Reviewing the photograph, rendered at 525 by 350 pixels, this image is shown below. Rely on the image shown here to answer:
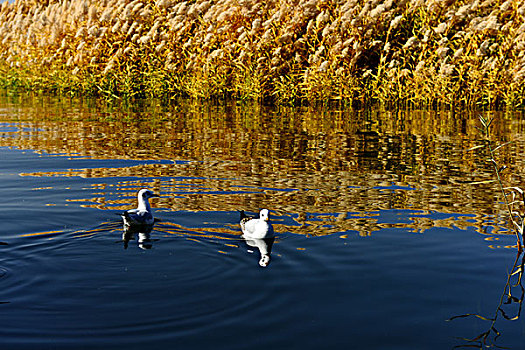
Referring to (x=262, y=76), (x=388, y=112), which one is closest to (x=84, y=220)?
(x=388, y=112)

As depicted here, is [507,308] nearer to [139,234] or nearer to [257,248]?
[257,248]

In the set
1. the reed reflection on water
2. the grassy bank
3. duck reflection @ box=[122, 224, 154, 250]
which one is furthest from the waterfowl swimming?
the grassy bank

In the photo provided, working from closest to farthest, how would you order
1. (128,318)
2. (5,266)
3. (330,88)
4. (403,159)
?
(128,318) < (5,266) < (403,159) < (330,88)

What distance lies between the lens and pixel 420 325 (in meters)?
3.85

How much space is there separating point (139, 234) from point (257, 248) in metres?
1.13

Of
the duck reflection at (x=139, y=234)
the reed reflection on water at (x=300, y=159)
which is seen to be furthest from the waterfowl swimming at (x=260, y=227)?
the duck reflection at (x=139, y=234)

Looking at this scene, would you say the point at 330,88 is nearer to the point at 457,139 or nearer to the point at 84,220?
the point at 457,139

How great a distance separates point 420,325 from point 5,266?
2986 mm

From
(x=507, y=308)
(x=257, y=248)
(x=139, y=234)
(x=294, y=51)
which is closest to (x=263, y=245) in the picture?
(x=257, y=248)

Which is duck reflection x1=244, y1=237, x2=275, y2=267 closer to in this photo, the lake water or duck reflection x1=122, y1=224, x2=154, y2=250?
the lake water

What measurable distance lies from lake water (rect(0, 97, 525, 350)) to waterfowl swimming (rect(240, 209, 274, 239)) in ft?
0.43

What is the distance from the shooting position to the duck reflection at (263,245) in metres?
5.16

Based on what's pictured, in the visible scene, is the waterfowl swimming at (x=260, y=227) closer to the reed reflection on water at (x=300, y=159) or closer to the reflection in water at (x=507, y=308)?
the reed reflection on water at (x=300, y=159)

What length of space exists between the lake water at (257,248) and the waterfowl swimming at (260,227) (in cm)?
13
